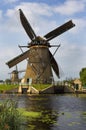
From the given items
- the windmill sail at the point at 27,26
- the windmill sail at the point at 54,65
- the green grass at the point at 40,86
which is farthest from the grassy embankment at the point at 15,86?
the windmill sail at the point at 27,26

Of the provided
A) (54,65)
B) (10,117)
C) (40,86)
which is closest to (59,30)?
(54,65)

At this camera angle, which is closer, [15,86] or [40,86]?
[40,86]

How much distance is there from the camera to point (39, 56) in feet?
301

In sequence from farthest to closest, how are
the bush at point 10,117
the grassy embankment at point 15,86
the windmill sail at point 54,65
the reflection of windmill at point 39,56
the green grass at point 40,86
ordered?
the windmill sail at point 54,65 → the reflection of windmill at point 39,56 → the grassy embankment at point 15,86 → the green grass at point 40,86 → the bush at point 10,117

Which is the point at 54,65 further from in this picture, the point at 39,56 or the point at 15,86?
the point at 15,86

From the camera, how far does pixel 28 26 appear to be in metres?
93.4

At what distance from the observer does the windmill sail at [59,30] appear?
91625 millimetres

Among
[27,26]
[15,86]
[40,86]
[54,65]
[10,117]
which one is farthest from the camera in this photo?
[54,65]

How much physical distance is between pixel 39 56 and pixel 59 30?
28.1 ft

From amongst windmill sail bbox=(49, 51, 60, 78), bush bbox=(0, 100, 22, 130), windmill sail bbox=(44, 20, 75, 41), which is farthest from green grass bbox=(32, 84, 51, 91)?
bush bbox=(0, 100, 22, 130)

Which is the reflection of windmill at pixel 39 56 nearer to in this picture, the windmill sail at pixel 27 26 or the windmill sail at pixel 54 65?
the windmill sail at pixel 27 26

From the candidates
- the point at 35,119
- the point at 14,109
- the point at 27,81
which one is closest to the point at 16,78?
the point at 27,81

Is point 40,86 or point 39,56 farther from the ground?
point 39,56

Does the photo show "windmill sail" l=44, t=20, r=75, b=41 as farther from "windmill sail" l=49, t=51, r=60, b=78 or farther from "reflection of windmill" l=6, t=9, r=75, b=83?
"windmill sail" l=49, t=51, r=60, b=78
